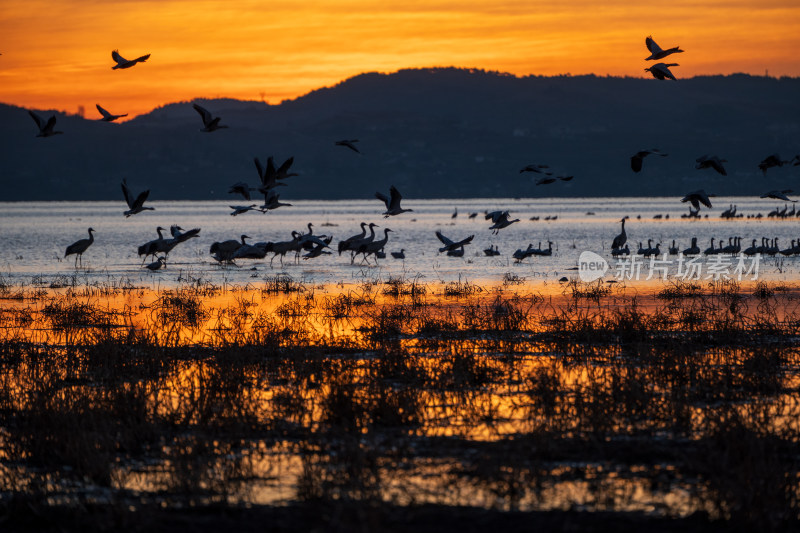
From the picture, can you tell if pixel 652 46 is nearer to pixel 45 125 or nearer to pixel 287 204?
pixel 287 204

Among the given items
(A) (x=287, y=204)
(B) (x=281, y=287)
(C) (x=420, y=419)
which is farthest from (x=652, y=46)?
(B) (x=281, y=287)

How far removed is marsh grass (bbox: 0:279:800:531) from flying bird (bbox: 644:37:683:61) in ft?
12.2

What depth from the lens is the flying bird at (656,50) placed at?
46.3 ft

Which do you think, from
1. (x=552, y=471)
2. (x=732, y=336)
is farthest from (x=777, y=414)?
(x=732, y=336)

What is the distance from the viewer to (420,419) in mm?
9148

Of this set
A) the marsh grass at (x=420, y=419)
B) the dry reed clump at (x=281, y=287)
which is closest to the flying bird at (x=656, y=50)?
the marsh grass at (x=420, y=419)

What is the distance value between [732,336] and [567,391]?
14.2 ft

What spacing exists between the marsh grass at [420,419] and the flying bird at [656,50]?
3714 millimetres

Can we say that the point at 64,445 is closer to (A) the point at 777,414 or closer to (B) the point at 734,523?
(B) the point at 734,523

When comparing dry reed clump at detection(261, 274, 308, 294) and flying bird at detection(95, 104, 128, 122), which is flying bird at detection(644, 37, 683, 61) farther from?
dry reed clump at detection(261, 274, 308, 294)

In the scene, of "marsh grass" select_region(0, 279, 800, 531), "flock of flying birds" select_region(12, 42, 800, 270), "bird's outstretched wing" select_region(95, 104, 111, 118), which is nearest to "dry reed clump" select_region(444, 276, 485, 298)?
"flock of flying birds" select_region(12, 42, 800, 270)

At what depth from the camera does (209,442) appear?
326 inches

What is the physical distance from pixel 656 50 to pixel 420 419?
25.9 ft

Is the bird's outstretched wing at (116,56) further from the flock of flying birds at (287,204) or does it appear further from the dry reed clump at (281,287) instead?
the dry reed clump at (281,287)
